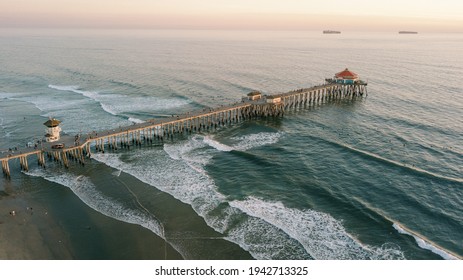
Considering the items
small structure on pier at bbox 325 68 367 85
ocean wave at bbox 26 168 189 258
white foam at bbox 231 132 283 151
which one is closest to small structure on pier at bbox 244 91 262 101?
white foam at bbox 231 132 283 151

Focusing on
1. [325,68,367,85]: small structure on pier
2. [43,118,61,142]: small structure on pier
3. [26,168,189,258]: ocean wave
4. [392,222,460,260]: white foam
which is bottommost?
[26,168,189,258]: ocean wave

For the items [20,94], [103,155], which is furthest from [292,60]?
[103,155]

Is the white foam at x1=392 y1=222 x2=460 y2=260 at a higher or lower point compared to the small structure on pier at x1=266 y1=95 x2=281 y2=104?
lower

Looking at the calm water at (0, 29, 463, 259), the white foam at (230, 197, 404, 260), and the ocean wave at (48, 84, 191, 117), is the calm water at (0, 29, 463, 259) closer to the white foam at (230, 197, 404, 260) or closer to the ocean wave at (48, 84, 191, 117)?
the white foam at (230, 197, 404, 260)

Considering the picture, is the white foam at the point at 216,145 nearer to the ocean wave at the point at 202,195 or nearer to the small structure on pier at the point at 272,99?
the ocean wave at the point at 202,195

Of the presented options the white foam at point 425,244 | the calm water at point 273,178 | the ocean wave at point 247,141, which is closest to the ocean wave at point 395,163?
the calm water at point 273,178

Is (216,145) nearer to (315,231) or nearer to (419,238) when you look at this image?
(315,231)

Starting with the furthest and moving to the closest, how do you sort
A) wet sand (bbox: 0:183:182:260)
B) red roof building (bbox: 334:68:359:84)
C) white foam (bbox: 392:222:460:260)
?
1. red roof building (bbox: 334:68:359:84)
2. wet sand (bbox: 0:183:182:260)
3. white foam (bbox: 392:222:460:260)
